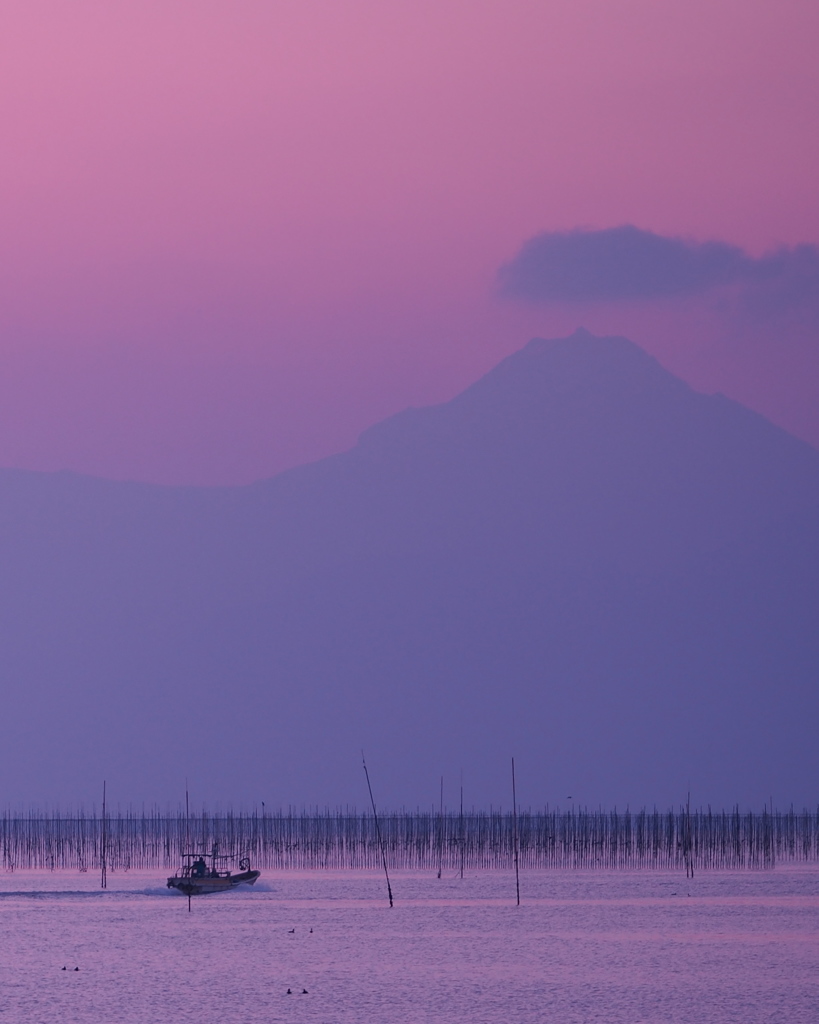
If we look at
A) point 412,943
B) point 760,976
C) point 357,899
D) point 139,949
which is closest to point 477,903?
point 357,899

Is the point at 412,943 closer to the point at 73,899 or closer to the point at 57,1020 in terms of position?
the point at 57,1020

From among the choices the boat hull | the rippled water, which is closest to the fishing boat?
the boat hull

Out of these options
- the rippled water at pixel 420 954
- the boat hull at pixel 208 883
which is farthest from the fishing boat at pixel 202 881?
the rippled water at pixel 420 954

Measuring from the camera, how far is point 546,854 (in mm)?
85625

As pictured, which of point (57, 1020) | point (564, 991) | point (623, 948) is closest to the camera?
point (57, 1020)

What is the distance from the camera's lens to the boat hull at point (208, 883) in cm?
6225

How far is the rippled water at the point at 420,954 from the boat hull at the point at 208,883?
0.60m

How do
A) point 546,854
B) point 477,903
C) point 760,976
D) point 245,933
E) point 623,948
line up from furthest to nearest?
1. point 546,854
2. point 477,903
3. point 245,933
4. point 623,948
5. point 760,976

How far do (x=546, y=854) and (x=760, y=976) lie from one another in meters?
48.8

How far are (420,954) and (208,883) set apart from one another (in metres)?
23.7

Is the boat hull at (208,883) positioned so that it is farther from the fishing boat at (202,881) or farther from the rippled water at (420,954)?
the rippled water at (420,954)

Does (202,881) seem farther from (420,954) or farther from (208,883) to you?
(420,954)

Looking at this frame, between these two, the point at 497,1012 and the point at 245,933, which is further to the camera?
the point at 245,933

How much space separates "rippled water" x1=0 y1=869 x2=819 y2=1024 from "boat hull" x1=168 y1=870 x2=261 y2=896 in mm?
605
